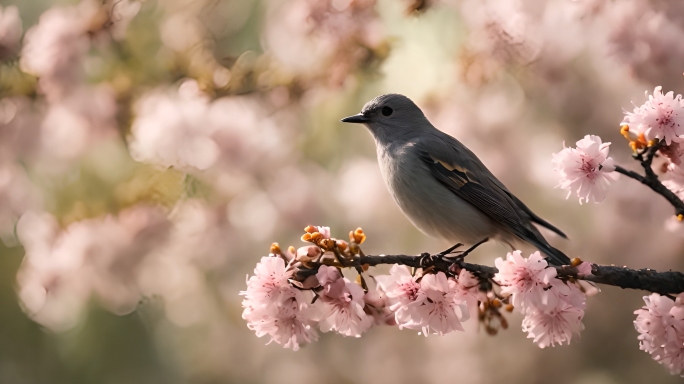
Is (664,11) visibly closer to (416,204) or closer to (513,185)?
(513,185)

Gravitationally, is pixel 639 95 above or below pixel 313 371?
above

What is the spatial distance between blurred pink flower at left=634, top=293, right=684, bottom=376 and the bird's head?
573 millimetres

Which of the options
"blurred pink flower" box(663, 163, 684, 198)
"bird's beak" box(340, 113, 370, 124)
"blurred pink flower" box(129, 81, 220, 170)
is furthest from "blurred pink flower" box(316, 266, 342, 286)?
"blurred pink flower" box(129, 81, 220, 170)

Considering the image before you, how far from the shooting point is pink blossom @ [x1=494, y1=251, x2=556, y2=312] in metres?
0.84

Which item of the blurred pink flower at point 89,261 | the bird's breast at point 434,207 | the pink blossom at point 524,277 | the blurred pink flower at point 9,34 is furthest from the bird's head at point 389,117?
the blurred pink flower at point 9,34

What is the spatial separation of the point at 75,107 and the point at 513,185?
117 cm

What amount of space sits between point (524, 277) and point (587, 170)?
0.20 meters

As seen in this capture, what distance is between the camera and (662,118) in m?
0.92

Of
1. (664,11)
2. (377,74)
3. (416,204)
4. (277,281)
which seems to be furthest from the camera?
(377,74)

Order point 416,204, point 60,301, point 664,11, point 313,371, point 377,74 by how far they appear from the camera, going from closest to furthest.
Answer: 1. point 416,204
2. point 664,11
3. point 377,74
4. point 60,301
5. point 313,371

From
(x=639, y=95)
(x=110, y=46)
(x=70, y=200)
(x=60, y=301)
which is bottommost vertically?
(x=60, y=301)

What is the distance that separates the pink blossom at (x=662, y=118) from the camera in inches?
35.5

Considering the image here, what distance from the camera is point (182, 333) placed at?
5.99 feet

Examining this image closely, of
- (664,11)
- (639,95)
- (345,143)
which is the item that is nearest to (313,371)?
(345,143)
